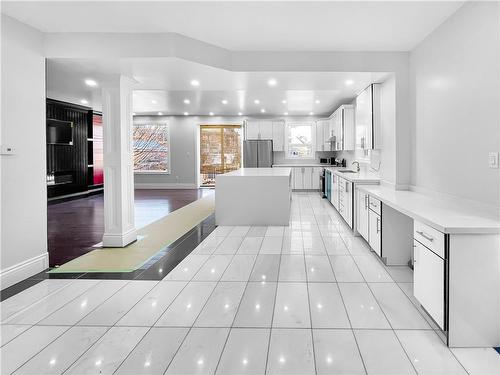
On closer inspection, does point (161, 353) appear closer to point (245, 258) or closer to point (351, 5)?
point (245, 258)

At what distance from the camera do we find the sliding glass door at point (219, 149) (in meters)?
12.1

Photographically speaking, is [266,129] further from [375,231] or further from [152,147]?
[375,231]

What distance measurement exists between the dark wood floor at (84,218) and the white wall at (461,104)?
14.3ft

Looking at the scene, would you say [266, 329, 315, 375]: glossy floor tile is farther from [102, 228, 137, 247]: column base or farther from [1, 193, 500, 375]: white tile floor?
[102, 228, 137, 247]: column base

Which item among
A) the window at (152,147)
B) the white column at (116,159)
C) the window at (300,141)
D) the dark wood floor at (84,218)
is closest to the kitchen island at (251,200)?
the dark wood floor at (84,218)

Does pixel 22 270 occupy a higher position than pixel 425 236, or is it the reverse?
pixel 425 236

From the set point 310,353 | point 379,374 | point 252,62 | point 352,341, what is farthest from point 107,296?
point 252,62

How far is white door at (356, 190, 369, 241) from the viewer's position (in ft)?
14.5

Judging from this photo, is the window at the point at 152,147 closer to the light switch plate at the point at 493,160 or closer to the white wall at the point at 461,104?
the white wall at the point at 461,104

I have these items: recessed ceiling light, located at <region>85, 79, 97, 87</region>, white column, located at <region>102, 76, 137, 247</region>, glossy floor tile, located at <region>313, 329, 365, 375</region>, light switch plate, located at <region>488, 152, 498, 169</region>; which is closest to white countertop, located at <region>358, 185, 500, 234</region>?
light switch plate, located at <region>488, 152, 498, 169</region>

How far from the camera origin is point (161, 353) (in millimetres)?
2090

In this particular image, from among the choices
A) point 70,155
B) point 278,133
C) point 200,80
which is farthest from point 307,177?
point 70,155

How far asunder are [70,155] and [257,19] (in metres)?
7.68

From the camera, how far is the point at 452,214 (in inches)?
102
